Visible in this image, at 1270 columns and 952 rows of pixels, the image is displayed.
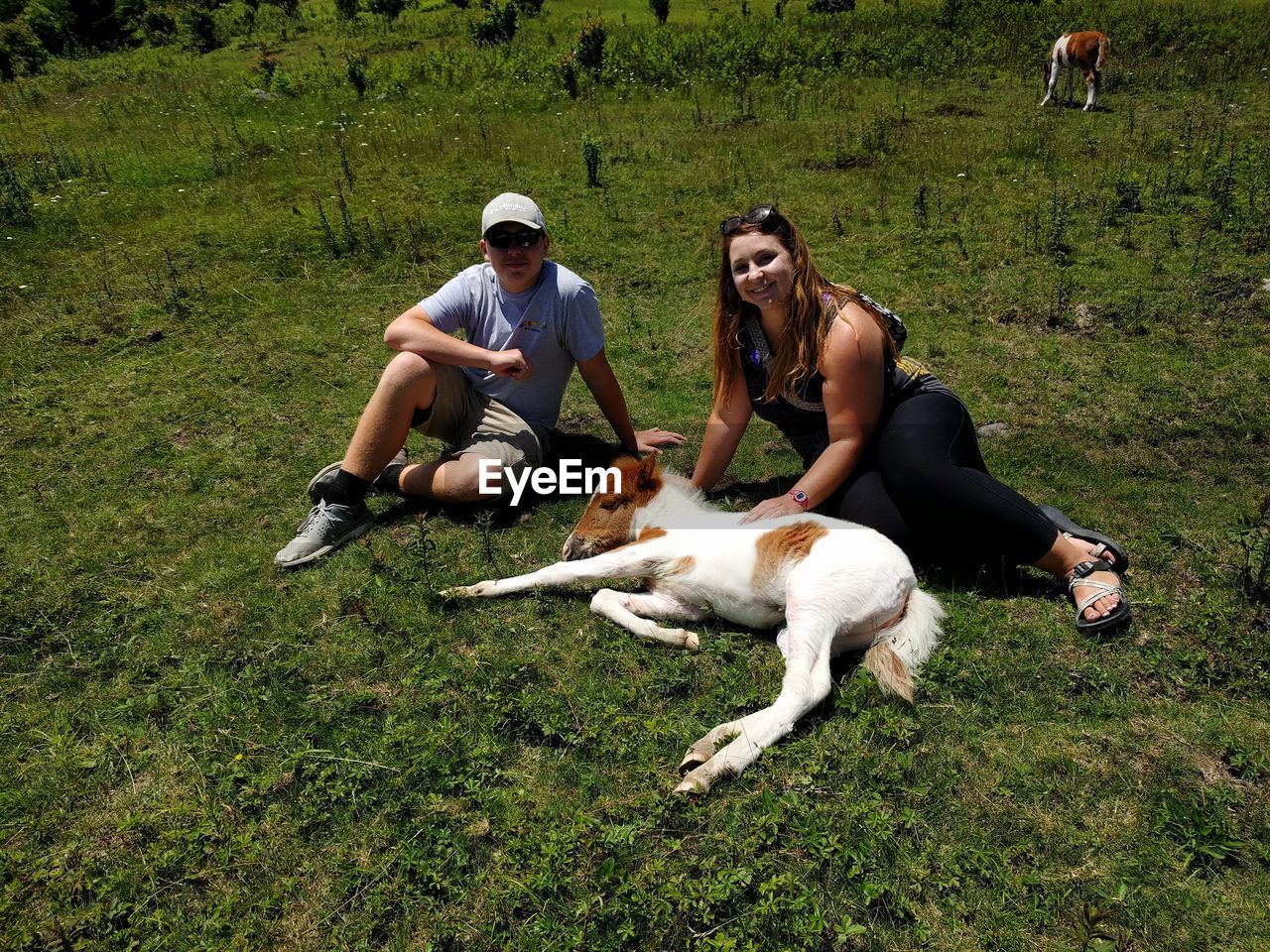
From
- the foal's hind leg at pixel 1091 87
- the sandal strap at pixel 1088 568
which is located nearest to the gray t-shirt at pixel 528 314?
the sandal strap at pixel 1088 568

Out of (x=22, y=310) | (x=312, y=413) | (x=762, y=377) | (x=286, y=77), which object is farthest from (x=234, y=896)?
(x=286, y=77)

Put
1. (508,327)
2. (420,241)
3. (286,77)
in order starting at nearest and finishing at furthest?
(508,327)
(420,241)
(286,77)

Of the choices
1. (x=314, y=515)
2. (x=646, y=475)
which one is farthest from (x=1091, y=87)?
(x=314, y=515)

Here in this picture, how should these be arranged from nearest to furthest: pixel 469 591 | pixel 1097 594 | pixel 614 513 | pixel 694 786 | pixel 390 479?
1. pixel 694 786
2. pixel 1097 594
3. pixel 469 591
4. pixel 614 513
5. pixel 390 479

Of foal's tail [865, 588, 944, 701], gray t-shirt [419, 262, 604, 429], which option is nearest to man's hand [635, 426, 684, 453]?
gray t-shirt [419, 262, 604, 429]

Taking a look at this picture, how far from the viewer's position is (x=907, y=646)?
11.3 feet

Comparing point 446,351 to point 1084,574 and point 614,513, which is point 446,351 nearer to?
point 614,513

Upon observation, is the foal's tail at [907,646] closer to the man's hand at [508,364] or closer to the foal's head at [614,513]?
the foal's head at [614,513]

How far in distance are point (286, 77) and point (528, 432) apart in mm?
15462

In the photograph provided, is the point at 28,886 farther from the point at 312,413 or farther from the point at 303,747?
the point at 312,413

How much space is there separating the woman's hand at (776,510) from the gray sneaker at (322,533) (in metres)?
2.26

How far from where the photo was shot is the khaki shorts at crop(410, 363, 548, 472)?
188 inches

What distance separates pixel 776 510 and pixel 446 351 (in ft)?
6.81

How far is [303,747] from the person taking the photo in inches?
123
